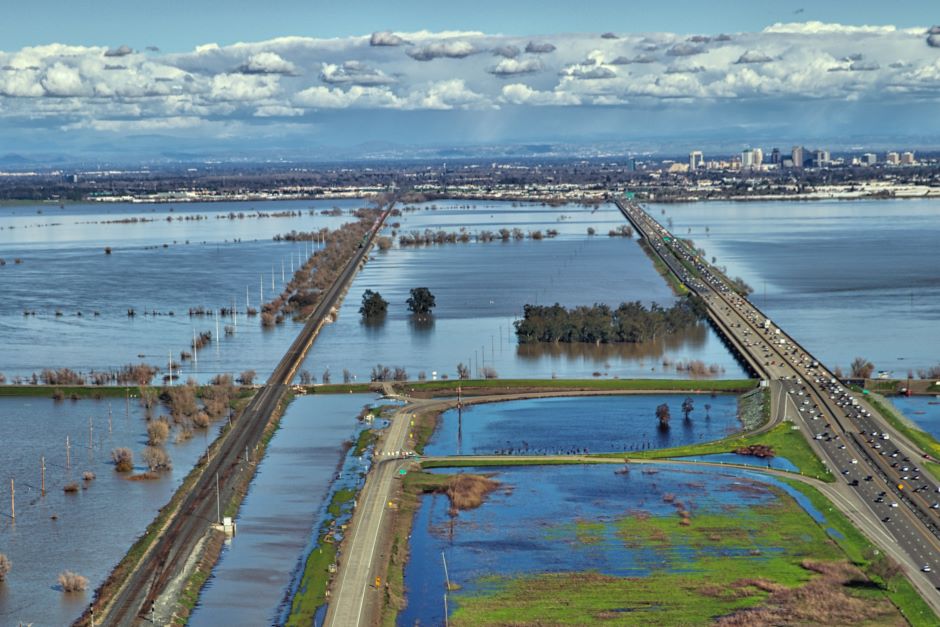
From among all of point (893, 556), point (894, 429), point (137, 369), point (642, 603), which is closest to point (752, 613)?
point (642, 603)

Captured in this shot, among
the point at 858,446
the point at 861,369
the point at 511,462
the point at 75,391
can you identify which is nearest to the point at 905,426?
the point at 858,446

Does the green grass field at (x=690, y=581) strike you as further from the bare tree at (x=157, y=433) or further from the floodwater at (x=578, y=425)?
the bare tree at (x=157, y=433)

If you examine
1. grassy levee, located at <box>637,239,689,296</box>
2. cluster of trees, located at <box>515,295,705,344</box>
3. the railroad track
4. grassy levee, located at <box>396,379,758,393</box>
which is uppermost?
grassy levee, located at <box>637,239,689,296</box>

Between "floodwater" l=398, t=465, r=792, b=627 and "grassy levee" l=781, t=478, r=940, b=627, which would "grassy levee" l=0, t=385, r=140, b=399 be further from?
"grassy levee" l=781, t=478, r=940, b=627

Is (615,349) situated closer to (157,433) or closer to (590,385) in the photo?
(590,385)

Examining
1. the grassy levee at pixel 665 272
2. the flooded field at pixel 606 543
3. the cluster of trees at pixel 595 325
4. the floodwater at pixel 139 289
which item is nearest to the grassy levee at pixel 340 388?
the floodwater at pixel 139 289

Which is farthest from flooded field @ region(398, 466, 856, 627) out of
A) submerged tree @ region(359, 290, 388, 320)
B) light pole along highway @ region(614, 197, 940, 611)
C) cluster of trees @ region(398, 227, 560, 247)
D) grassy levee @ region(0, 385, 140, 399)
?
cluster of trees @ region(398, 227, 560, 247)
